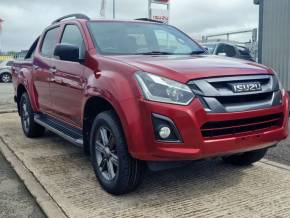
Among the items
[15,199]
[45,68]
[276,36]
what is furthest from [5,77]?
[15,199]

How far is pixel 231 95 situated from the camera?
3553 millimetres

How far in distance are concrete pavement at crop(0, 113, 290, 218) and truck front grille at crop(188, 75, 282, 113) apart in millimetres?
875

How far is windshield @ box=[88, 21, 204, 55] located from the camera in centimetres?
457

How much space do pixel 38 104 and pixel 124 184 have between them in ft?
9.69

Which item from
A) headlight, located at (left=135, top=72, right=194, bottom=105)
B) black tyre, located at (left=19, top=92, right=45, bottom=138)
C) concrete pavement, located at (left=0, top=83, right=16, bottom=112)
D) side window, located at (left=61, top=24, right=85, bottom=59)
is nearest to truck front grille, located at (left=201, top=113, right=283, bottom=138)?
headlight, located at (left=135, top=72, right=194, bottom=105)

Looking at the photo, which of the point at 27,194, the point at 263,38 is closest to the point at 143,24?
the point at 27,194

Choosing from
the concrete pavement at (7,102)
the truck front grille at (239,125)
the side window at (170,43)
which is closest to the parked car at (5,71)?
the concrete pavement at (7,102)

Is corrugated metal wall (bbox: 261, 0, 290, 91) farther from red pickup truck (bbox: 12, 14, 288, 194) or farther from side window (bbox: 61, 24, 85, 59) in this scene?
side window (bbox: 61, 24, 85, 59)

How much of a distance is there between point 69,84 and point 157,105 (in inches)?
67.5

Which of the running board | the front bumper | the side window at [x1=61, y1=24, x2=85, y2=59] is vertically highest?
the side window at [x1=61, y1=24, x2=85, y2=59]

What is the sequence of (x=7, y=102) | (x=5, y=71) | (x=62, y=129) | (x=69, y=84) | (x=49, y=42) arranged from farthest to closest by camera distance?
(x=5, y=71) → (x=7, y=102) → (x=49, y=42) → (x=62, y=129) → (x=69, y=84)

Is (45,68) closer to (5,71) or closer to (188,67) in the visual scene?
(188,67)

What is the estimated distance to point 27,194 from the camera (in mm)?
4156

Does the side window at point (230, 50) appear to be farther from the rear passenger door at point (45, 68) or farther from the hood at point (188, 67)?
the hood at point (188, 67)
